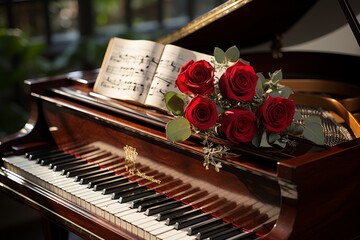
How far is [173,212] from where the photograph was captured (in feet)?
8.71

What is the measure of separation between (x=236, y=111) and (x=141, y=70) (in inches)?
31.4

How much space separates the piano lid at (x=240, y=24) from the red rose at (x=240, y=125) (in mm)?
779

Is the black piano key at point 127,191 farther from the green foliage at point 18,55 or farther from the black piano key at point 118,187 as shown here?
the green foliage at point 18,55

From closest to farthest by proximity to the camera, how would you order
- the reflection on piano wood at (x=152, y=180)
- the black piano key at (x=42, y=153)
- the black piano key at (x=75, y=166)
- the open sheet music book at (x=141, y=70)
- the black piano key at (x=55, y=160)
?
the reflection on piano wood at (x=152, y=180) → the open sheet music book at (x=141, y=70) → the black piano key at (x=75, y=166) → the black piano key at (x=55, y=160) → the black piano key at (x=42, y=153)

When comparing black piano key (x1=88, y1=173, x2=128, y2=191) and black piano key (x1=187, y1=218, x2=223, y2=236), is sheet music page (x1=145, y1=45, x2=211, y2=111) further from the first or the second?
black piano key (x1=187, y1=218, x2=223, y2=236)

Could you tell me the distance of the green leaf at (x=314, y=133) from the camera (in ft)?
7.98

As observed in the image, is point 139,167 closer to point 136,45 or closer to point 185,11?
point 136,45

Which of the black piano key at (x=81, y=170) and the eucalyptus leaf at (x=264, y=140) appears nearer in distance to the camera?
the eucalyptus leaf at (x=264, y=140)

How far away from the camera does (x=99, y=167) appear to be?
10.5 feet

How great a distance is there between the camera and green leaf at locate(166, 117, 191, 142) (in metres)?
2.53

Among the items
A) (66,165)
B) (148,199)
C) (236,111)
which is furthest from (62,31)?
(236,111)

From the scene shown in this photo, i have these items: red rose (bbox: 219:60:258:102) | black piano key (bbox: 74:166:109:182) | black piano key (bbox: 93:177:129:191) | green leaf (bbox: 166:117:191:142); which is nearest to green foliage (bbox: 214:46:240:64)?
red rose (bbox: 219:60:258:102)

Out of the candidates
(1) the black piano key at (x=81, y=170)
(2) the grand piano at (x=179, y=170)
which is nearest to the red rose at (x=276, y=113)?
(2) the grand piano at (x=179, y=170)

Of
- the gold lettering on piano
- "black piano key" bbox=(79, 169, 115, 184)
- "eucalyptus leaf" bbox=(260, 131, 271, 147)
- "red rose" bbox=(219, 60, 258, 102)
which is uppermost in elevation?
"red rose" bbox=(219, 60, 258, 102)
